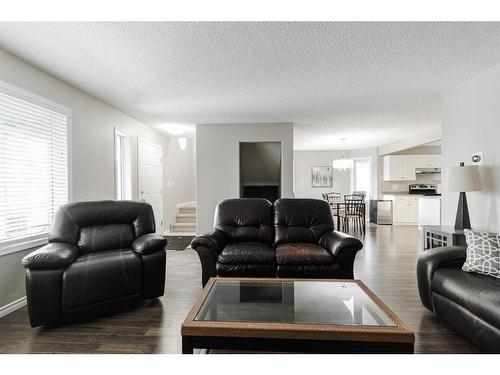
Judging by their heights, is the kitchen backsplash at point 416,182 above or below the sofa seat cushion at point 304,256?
above

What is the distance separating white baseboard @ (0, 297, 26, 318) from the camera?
247 cm

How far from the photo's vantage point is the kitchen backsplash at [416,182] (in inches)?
326

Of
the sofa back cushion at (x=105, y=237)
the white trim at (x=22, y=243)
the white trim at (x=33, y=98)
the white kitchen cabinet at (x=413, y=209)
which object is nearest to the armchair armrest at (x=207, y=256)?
the sofa back cushion at (x=105, y=237)

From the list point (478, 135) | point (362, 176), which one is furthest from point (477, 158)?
point (362, 176)

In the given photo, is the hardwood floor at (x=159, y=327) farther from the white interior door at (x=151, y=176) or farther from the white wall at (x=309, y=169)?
the white wall at (x=309, y=169)

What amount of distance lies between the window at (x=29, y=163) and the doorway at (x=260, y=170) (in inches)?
142

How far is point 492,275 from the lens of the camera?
6.73ft

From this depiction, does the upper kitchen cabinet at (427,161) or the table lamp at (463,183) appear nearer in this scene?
the table lamp at (463,183)

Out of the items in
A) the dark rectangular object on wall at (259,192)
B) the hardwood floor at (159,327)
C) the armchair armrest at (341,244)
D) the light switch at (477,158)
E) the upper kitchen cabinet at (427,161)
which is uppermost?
the upper kitchen cabinet at (427,161)

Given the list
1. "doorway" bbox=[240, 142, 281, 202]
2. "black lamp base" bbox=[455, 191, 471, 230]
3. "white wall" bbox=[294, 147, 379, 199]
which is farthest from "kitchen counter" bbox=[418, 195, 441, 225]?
"black lamp base" bbox=[455, 191, 471, 230]

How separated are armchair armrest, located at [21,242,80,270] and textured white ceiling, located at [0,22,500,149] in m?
1.74

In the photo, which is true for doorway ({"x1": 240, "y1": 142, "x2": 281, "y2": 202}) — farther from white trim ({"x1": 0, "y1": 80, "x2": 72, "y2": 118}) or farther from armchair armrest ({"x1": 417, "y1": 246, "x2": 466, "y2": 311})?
armchair armrest ({"x1": 417, "y1": 246, "x2": 466, "y2": 311})

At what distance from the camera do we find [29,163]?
2807 millimetres
